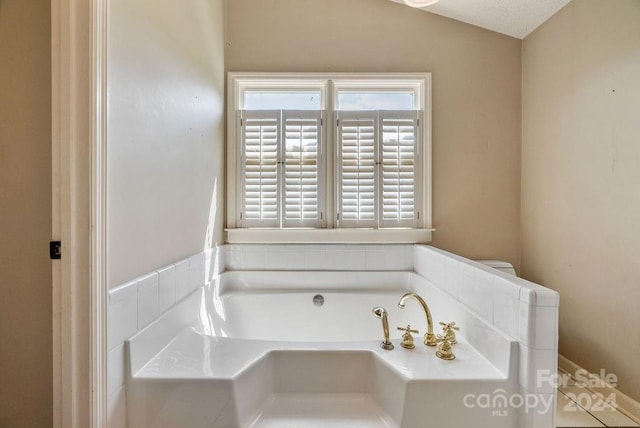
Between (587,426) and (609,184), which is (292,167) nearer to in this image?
(609,184)

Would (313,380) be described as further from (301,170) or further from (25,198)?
(301,170)

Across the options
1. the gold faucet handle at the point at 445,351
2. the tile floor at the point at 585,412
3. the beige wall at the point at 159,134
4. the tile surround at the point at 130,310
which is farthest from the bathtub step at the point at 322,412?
the tile floor at the point at 585,412

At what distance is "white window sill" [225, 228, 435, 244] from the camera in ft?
6.88

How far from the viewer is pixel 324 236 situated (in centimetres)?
210

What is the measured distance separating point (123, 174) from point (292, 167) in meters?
1.28

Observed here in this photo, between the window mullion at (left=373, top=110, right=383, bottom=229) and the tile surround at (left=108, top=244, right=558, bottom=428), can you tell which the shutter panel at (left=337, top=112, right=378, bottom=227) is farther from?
the tile surround at (left=108, top=244, right=558, bottom=428)

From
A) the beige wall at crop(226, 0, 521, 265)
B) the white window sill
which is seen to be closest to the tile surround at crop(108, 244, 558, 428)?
the white window sill

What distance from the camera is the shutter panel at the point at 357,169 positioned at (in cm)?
216

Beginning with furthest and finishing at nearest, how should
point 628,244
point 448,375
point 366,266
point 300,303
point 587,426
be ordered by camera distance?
point 366,266 < point 300,303 < point 628,244 < point 587,426 < point 448,375

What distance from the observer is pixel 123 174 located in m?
0.99

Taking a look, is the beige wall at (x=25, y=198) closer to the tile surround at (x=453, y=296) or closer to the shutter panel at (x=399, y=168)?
the tile surround at (x=453, y=296)

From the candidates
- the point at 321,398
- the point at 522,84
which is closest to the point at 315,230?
the point at 321,398

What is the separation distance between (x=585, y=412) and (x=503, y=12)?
2.42 meters

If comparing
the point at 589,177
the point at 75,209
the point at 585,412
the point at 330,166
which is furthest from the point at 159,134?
the point at 585,412
